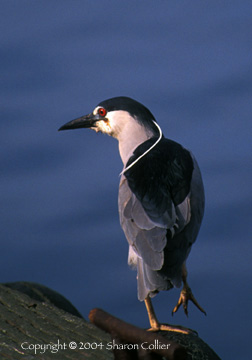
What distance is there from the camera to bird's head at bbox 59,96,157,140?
5.24 metres

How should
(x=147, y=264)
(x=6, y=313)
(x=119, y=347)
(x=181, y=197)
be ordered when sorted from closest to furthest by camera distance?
1. (x=119, y=347)
2. (x=147, y=264)
3. (x=181, y=197)
4. (x=6, y=313)

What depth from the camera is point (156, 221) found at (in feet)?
13.9

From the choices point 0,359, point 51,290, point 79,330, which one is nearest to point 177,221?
point 79,330

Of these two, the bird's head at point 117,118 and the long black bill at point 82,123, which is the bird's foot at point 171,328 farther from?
the long black bill at point 82,123

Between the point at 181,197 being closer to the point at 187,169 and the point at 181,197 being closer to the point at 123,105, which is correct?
the point at 187,169

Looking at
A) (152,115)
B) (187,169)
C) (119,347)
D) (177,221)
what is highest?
(152,115)

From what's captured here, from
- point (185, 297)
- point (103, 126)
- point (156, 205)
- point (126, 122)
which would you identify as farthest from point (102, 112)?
point (185, 297)

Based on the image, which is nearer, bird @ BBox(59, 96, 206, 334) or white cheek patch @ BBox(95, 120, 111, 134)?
bird @ BBox(59, 96, 206, 334)

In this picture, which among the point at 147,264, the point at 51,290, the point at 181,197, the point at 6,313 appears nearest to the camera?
the point at 147,264

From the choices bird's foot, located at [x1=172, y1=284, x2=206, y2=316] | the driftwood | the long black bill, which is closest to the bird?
bird's foot, located at [x1=172, y1=284, x2=206, y2=316]

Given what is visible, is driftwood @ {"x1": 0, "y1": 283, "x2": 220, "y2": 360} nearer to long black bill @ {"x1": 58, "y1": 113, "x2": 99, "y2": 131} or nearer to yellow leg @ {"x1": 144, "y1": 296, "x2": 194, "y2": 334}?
yellow leg @ {"x1": 144, "y1": 296, "x2": 194, "y2": 334}

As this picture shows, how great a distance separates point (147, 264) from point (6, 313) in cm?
157

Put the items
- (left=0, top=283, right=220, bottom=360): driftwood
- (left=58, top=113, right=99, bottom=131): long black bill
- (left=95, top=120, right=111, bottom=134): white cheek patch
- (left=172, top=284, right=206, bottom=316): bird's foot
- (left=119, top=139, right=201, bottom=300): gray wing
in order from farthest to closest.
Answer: (left=58, top=113, right=99, bottom=131): long black bill, (left=95, top=120, right=111, bottom=134): white cheek patch, (left=172, top=284, right=206, bottom=316): bird's foot, (left=0, top=283, right=220, bottom=360): driftwood, (left=119, top=139, right=201, bottom=300): gray wing

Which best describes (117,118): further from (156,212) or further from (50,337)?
(50,337)
